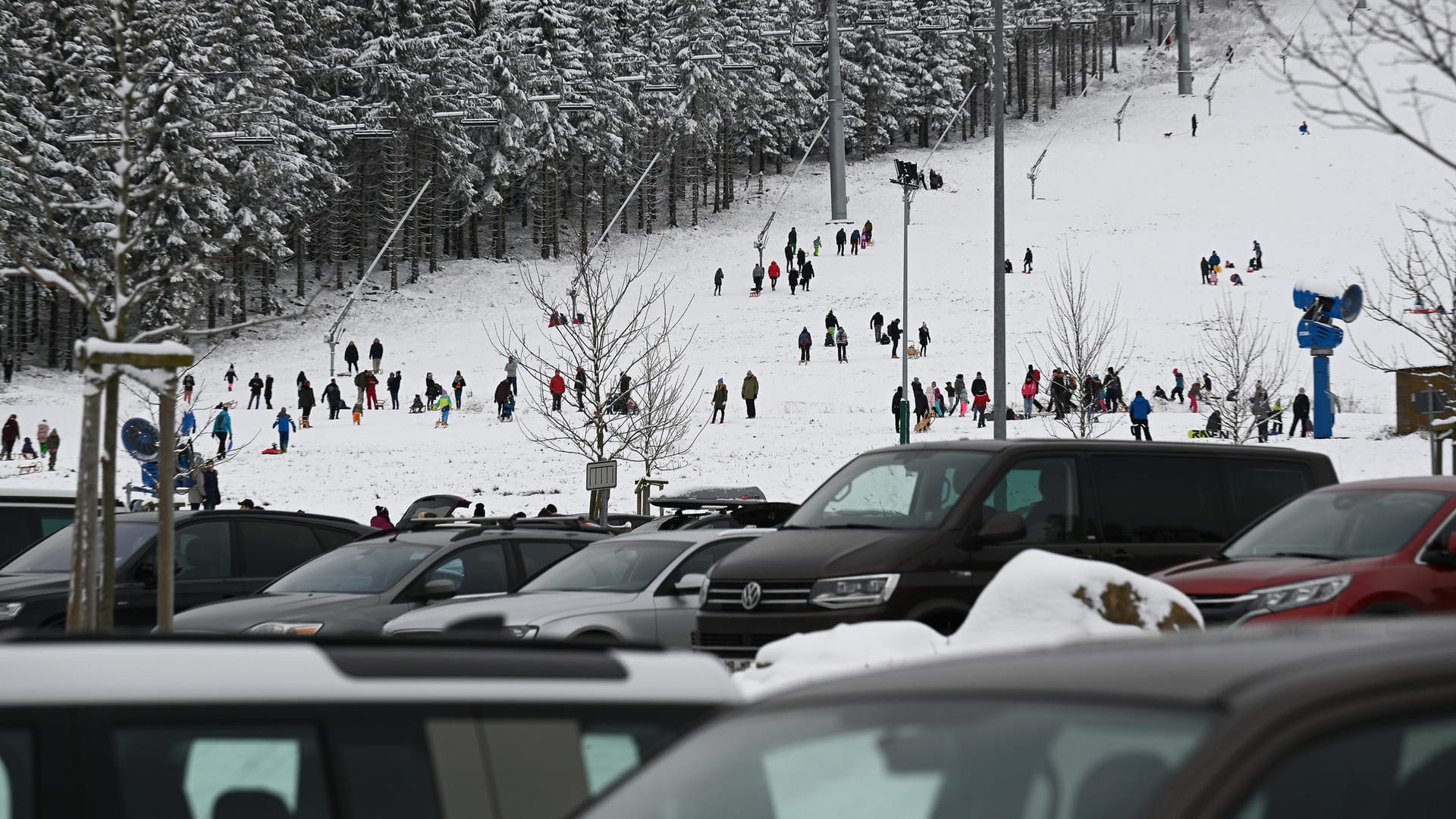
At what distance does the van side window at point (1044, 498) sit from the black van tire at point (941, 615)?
2.23 feet

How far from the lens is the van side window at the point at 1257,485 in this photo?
Result: 38.6 ft

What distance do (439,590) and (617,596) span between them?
49.7 inches

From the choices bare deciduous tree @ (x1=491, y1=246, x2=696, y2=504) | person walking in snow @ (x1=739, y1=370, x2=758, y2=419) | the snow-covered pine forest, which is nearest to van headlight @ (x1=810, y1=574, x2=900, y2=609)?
bare deciduous tree @ (x1=491, y1=246, x2=696, y2=504)

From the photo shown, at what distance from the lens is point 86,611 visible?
9.06 m

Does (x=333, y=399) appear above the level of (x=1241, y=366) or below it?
below

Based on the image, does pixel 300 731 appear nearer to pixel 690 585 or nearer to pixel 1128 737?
pixel 1128 737

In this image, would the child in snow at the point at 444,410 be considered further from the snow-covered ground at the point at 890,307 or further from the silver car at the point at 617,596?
the silver car at the point at 617,596

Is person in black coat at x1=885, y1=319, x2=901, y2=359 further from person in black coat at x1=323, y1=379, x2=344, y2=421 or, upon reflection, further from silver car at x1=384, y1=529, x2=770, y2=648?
silver car at x1=384, y1=529, x2=770, y2=648

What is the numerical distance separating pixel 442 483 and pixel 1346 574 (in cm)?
3157

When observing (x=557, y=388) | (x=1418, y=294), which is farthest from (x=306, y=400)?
(x=1418, y=294)

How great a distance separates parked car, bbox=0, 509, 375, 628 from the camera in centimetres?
1342

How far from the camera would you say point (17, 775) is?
123 inches

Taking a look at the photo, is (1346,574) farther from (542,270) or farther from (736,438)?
(542,270)

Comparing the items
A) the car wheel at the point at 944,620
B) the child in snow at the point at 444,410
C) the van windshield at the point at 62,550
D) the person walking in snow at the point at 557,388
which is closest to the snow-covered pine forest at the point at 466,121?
the child in snow at the point at 444,410
